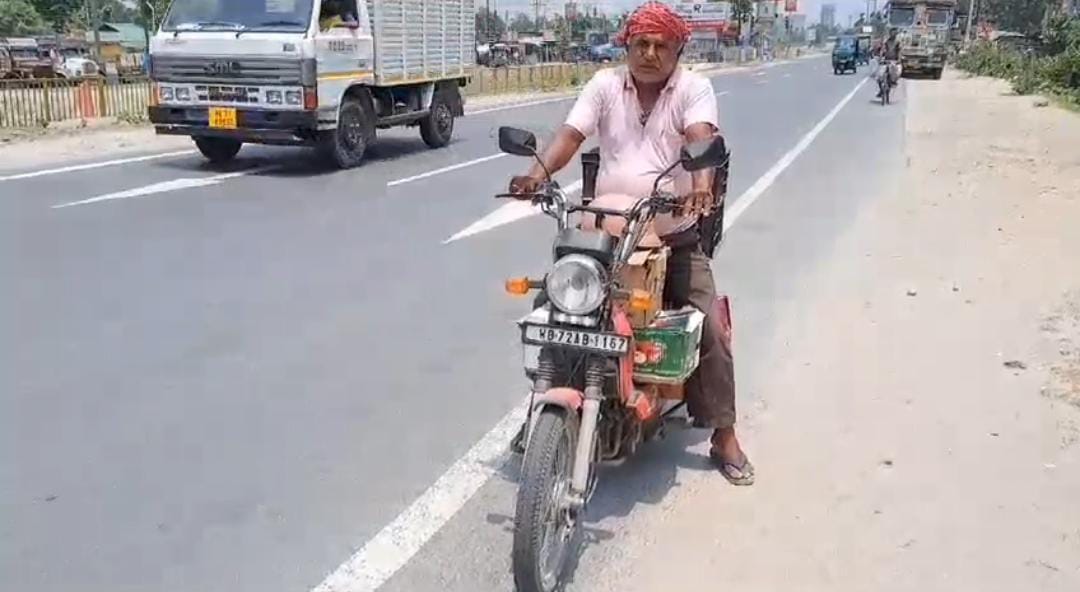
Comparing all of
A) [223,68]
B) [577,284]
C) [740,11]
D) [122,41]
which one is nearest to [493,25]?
[740,11]

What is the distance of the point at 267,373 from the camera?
546 centimetres

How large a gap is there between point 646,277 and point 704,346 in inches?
23.2

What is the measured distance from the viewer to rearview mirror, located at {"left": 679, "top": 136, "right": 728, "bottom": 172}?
351cm

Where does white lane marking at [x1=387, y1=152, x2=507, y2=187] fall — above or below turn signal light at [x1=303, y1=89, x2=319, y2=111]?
below

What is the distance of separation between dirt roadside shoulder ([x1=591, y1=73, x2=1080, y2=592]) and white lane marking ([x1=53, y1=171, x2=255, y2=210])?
262 inches

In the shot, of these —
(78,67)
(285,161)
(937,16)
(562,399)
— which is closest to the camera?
(562,399)

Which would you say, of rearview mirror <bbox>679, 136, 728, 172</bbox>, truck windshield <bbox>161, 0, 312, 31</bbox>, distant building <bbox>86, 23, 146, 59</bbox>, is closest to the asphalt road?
rearview mirror <bbox>679, 136, 728, 172</bbox>

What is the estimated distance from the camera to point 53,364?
217 inches

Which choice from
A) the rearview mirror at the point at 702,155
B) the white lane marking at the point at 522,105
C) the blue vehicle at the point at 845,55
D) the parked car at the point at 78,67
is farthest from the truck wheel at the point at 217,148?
the blue vehicle at the point at 845,55

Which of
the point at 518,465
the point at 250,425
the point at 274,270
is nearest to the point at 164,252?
the point at 274,270

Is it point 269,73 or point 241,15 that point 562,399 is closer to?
point 269,73

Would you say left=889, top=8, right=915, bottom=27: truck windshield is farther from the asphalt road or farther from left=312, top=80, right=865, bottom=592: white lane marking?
left=312, top=80, right=865, bottom=592: white lane marking

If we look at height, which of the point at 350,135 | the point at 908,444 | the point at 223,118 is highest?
the point at 223,118

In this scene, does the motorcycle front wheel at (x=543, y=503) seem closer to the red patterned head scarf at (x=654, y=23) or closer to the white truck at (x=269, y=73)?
the red patterned head scarf at (x=654, y=23)
